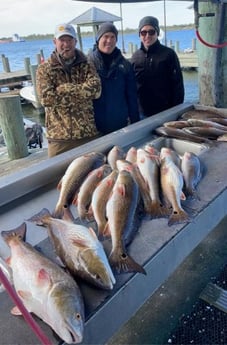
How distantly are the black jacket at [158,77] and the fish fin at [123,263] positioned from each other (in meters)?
2.82

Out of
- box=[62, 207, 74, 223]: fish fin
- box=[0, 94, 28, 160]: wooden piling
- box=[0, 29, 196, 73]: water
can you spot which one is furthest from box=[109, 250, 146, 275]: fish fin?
box=[0, 29, 196, 73]: water

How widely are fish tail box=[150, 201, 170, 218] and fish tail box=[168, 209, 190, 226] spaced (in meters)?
0.05

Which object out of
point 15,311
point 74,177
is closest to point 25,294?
point 15,311

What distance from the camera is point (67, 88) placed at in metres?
3.02

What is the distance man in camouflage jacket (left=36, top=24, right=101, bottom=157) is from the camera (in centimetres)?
305

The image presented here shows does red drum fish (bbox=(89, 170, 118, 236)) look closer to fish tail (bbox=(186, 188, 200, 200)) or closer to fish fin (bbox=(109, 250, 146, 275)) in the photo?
fish fin (bbox=(109, 250, 146, 275))

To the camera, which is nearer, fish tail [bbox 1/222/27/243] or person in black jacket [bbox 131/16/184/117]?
fish tail [bbox 1/222/27/243]

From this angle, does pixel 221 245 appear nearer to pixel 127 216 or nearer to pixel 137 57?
pixel 127 216

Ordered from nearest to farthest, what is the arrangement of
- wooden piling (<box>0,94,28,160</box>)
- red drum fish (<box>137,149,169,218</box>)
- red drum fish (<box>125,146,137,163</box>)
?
red drum fish (<box>137,149,169,218</box>) → red drum fish (<box>125,146,137,163</box>) → wooden piling (<box>0,94,28,160</box>)

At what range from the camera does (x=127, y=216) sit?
1.88 metres

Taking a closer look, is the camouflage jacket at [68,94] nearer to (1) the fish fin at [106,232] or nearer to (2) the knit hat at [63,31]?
(2) the knit hat at [63,31]

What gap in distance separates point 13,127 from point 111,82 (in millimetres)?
4132

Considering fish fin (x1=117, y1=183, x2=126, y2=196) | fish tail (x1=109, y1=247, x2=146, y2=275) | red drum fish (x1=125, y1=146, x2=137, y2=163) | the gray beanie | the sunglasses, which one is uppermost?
the gray beanie

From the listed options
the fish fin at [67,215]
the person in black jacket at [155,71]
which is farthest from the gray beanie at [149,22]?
the fish fin at [67,215]
